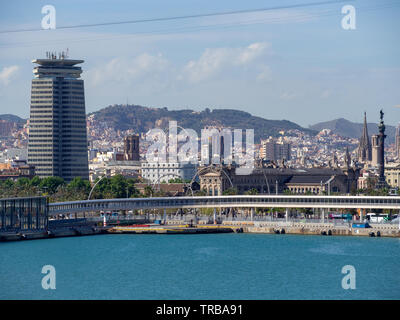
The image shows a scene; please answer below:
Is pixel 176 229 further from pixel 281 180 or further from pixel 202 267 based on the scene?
pixel 281 180

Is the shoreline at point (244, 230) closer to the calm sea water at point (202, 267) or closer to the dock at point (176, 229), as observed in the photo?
the dock at point (176, 229)

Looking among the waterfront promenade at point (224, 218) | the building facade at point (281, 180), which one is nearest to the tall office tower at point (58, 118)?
the building facade at point (281, 180)

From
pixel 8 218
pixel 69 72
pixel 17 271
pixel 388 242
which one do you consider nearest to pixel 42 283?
pixel 17 271

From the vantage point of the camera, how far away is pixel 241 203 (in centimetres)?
8975

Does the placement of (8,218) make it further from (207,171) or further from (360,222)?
(207,171)

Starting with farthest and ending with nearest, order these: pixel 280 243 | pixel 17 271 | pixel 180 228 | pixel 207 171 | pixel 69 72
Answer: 1. pixel 69 72
2. pixel 207 171
3. pixel 180 228
4. pixel 280 243
5. pixel 17 271

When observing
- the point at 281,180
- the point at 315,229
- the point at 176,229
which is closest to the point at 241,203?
the point at 176,229

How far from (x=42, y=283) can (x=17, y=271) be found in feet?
15.9

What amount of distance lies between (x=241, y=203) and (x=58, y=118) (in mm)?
63322

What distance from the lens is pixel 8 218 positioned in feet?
244

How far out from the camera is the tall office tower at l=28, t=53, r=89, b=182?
481 ft

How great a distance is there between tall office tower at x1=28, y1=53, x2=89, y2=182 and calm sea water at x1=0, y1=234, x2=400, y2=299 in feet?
235

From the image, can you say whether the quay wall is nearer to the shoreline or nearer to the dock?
the shoreline
